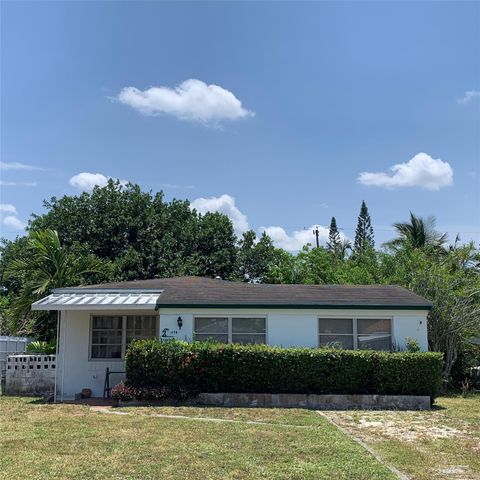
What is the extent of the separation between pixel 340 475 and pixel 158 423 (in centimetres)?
458

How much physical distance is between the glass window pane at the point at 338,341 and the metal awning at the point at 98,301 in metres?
4.60

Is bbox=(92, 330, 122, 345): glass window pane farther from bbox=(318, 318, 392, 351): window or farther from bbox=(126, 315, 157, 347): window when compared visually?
bbox=(318, 318, 392, 351): window

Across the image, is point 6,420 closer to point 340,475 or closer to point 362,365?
point 340,475

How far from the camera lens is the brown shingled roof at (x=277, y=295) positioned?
Result: 14734mm

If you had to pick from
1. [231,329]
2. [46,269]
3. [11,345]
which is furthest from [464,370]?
[11,345]

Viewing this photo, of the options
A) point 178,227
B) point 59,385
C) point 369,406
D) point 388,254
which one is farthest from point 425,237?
point 59,385

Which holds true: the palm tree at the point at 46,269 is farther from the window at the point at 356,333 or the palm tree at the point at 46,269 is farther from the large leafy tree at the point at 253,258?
the large leafy tree at the point at 253,258

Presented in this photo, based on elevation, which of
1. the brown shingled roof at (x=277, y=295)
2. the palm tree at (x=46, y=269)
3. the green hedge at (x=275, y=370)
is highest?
the palm tree at (x=46, y=269)

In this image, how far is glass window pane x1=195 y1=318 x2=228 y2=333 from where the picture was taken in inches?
585

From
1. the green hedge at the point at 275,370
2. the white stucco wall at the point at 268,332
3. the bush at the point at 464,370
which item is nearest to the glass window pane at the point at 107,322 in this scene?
the white stucco wall at the point at 268,332

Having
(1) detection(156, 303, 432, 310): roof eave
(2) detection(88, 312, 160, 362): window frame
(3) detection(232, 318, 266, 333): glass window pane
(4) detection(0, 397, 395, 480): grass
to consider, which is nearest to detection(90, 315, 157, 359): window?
(2) detection(88, 312, 160, 362): window frame

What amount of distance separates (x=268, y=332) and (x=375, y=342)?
2.89 m

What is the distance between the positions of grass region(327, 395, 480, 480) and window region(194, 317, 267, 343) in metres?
3.17

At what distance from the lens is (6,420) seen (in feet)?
35.1
